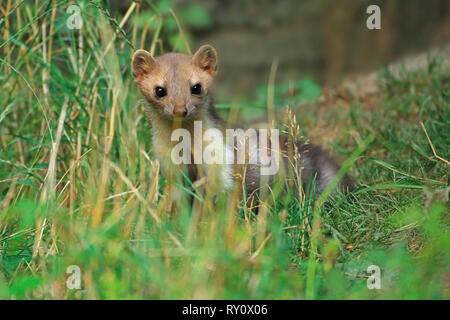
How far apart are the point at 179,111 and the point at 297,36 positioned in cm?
719

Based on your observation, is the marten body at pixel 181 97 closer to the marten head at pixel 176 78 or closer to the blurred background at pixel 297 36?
the marten head at pixel 176 78

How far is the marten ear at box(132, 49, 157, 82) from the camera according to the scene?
4336 millimetres

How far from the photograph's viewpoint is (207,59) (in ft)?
14.7

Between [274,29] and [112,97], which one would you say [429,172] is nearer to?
[112,97]

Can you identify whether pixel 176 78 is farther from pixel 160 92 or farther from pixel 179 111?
pixel 179 111

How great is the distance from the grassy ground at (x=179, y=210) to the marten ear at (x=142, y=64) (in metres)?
0.32

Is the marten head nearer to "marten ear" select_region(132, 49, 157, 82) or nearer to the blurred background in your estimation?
"marten ear" select_region(132, 49, 157, 82)

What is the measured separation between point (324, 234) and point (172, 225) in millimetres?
999

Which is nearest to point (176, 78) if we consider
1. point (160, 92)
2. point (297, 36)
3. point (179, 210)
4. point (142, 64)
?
point (160, 92)

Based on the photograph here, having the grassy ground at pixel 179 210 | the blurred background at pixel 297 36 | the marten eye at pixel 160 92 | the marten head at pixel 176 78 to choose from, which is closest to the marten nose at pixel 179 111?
the marten head at pixel 176 78

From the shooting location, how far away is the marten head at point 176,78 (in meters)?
4.24
